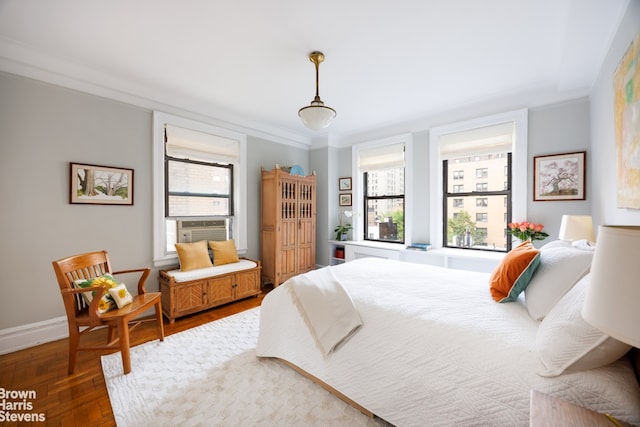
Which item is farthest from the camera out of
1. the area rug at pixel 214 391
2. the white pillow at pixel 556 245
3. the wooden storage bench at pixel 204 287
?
the wooden storage bench at pixel 204 287

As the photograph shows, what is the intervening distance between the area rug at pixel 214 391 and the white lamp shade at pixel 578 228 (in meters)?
2.26

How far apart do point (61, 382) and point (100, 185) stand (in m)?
1.85

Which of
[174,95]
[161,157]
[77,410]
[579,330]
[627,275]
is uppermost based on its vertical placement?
[174,95]

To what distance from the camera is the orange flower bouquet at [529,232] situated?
2.89 meters

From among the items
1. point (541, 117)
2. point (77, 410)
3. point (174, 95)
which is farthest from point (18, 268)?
point (541, 117)

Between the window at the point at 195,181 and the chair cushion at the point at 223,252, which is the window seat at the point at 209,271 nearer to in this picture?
the chair cushion at the point at 223,252

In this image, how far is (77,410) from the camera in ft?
5.48

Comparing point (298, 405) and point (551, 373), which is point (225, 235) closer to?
point (298, 405)

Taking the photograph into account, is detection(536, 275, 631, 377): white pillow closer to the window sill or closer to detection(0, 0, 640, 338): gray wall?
detection(0, 0, 640, 338): gray wall

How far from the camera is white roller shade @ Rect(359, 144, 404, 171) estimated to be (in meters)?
4.27

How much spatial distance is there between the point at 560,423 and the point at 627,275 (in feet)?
1.72

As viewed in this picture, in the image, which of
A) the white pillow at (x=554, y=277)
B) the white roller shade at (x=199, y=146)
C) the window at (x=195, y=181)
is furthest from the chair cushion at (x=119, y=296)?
the white pillow at (x=554, y=277)

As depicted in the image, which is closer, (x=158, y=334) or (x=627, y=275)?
(x=627, y=275)

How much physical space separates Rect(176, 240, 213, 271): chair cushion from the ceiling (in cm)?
180
